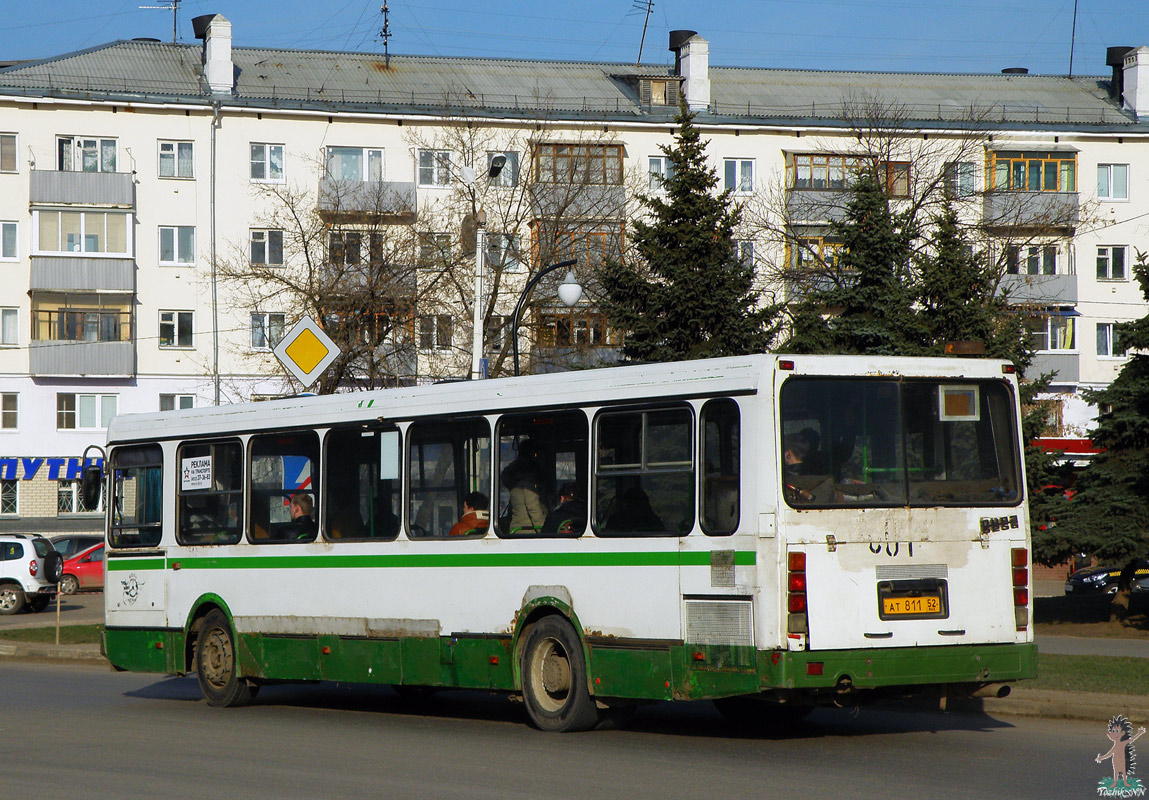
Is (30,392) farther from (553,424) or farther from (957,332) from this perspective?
(553,424)

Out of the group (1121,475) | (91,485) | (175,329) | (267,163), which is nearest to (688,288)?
(1121,475)

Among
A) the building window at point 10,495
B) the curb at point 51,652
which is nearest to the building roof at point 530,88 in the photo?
the building window at point 10,495

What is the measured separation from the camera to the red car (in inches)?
1628

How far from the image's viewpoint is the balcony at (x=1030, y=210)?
141 feet

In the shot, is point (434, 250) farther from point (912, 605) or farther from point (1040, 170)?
point (912, 605)

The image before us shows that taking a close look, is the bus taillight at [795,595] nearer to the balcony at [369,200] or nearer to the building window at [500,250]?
the building window at [500,250]

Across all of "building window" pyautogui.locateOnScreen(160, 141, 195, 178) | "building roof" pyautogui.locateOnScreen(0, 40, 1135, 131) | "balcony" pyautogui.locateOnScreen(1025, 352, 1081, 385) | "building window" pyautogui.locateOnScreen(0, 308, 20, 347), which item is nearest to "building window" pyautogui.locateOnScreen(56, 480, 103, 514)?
"building window" pyautogui.locateOnScreen(0, 308, 20, 347)

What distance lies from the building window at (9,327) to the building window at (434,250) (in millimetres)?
22457

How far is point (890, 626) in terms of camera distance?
10.2 metres

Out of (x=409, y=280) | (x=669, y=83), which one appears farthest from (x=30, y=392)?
(x=669, y=83)

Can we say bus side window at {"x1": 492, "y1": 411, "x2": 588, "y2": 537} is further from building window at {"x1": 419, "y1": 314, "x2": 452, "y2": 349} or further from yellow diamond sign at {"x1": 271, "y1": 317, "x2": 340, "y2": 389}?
building window at {"x1": 419, "y1": 314, "x2": 452, "y2": 349}

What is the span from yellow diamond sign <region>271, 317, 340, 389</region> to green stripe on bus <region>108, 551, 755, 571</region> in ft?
10.7

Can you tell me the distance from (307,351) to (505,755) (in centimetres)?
848

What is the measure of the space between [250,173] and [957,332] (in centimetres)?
3811
